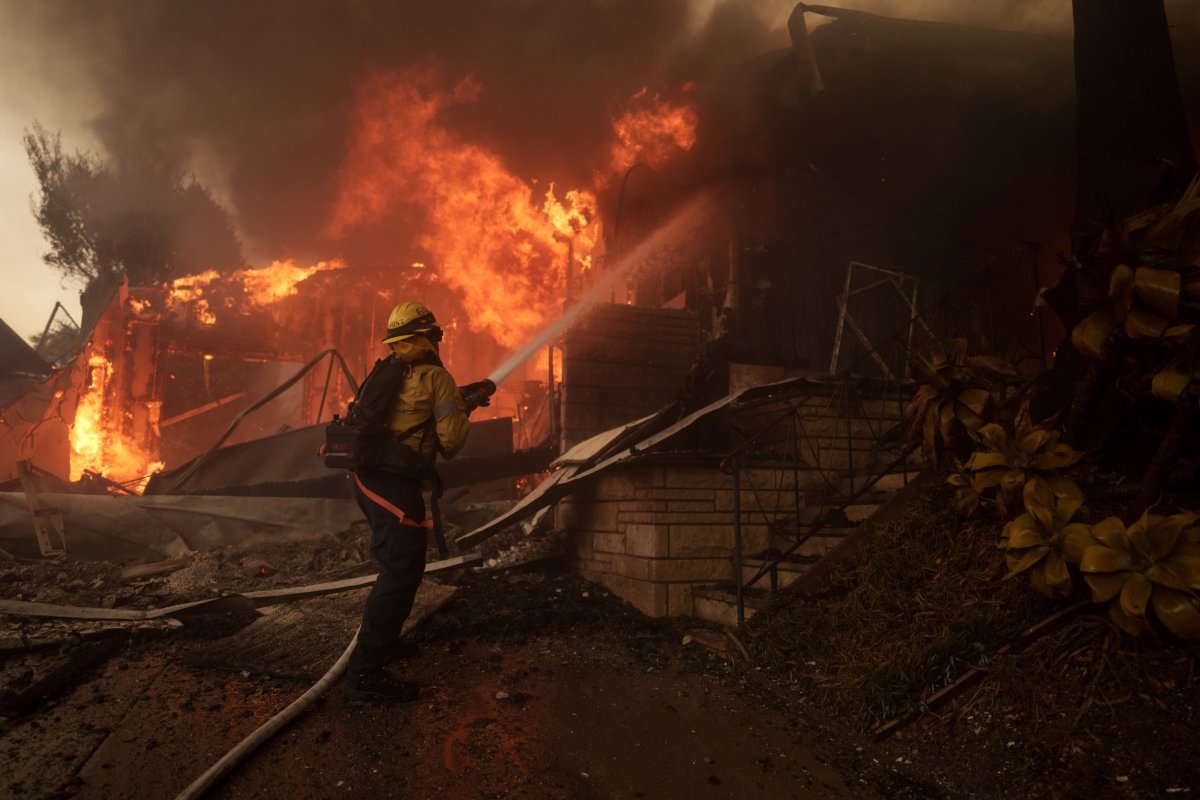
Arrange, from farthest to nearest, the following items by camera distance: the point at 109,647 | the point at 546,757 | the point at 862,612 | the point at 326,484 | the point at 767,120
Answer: the point at 767,120 < the point at 326,484 < the point at 109,647 < the point at 862,612 < the point at 546,757

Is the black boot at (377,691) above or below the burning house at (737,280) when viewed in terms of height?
below

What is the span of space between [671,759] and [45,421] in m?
16.8

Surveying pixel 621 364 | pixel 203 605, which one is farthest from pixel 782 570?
pixel 621 364

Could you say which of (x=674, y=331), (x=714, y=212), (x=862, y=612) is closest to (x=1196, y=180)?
(x=862, y=612)

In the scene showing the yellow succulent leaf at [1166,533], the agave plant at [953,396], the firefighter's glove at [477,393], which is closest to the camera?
the yellow succulent leaf at [1166,533]

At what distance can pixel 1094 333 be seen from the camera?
356cm

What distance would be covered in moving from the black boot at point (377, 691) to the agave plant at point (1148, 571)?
3607 mm

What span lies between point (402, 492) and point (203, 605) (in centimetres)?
257

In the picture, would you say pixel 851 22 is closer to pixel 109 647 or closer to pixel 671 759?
pixel 671 759

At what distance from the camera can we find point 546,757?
10.5 ft

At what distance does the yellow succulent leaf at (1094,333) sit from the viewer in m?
3.53

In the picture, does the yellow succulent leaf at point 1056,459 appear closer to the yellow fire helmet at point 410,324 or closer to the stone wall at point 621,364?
the yellow fire helmet at point 410,324

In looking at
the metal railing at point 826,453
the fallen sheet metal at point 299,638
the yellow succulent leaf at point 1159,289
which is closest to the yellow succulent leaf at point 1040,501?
the yellow succulent leaf at point 1159,289

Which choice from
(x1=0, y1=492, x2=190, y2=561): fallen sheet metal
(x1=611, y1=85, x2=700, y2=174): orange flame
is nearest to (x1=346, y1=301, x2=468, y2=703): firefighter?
(x1=0, y1=492, x2=190, y2=561): fallen sheet metal
